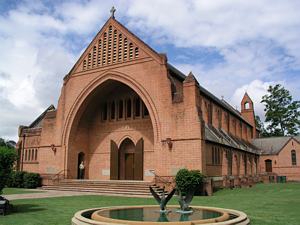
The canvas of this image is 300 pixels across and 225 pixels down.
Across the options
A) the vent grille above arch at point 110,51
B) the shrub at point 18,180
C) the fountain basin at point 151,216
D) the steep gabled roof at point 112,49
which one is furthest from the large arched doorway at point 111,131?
the fountain basin at point 151,216

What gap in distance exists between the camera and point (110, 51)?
30984 mm

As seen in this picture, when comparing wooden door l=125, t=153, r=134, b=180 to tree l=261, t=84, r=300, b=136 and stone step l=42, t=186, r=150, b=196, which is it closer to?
stone step l=42, t=186, r=150, b=196

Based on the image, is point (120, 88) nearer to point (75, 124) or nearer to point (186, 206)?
point (75, 124)

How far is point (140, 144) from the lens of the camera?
31.0 metres

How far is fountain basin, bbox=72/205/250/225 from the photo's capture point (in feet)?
26.7

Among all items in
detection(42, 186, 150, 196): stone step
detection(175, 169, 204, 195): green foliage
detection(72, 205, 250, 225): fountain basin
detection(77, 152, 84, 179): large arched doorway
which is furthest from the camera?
detection(77, 152, 84, 179): large arched doorway

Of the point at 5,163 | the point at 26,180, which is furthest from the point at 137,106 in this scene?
the point at 5,163

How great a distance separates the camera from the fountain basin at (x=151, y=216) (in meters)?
8.14

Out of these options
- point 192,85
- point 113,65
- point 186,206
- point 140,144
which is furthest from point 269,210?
point 113,65

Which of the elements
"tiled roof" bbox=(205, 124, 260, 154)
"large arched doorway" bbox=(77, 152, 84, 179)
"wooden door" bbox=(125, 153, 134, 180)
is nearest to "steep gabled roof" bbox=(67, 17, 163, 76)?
"tiled roof" bbox=(205, 124, 260, 154)

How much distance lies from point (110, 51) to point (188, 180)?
47.6ft

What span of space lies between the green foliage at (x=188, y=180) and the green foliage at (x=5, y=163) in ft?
37.5

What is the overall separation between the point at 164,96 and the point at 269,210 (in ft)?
46.0

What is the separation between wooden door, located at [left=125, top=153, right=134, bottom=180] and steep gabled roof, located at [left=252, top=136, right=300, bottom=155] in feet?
82.6
